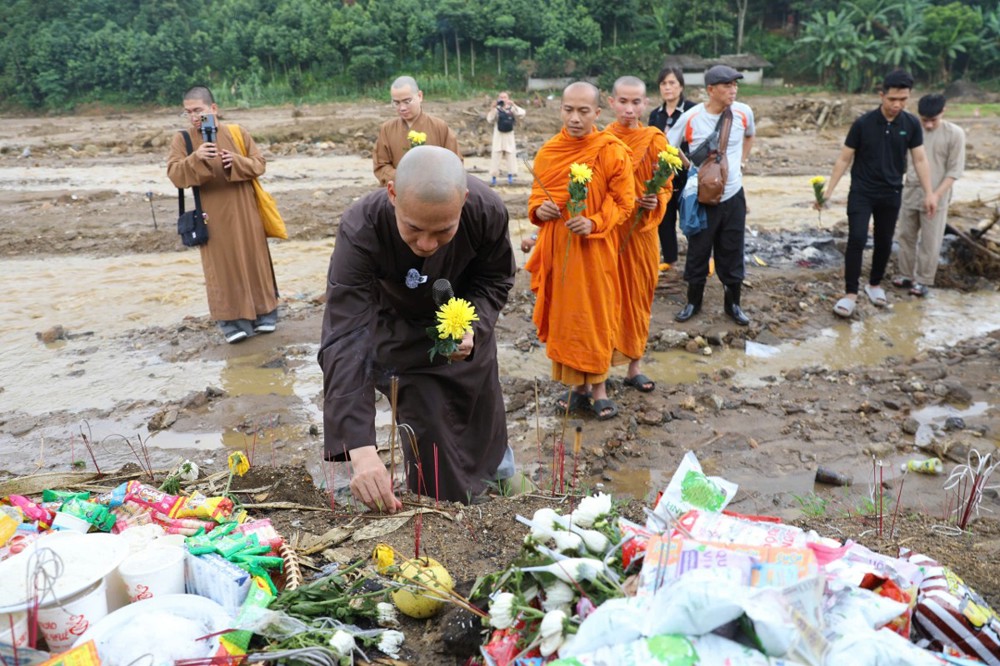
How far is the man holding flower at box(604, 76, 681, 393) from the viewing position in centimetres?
496

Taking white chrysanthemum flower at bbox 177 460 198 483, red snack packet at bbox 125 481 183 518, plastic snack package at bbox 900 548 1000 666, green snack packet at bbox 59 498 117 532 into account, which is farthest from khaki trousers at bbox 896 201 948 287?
green snack packet at bbox 59 498 117 532

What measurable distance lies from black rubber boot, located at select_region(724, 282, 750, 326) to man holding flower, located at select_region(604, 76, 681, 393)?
1.30m

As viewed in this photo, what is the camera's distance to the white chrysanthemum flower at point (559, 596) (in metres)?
1.64

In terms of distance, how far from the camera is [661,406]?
16.0ft

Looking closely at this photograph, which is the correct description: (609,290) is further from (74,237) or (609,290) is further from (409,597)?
(74,237)

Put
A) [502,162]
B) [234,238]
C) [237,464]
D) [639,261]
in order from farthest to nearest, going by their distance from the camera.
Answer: [502,162] → [234,238] → [639,261] → [237,464]

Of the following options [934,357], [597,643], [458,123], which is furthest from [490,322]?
[458,123]

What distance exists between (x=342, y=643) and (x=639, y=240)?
12.3 feet

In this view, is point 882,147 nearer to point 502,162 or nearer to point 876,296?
point 876,296

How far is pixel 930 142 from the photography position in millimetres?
6508

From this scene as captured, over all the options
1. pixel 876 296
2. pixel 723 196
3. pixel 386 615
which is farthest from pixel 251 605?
pixel 876 296

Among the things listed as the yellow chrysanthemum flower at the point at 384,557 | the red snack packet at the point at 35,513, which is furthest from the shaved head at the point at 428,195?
the red snack packet at the point at 35,513

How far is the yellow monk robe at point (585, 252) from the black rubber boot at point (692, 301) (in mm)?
1699

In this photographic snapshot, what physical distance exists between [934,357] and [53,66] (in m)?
31.1
